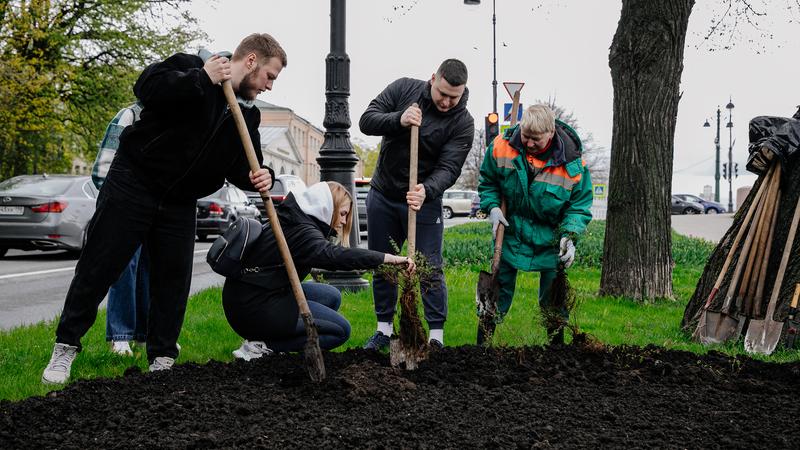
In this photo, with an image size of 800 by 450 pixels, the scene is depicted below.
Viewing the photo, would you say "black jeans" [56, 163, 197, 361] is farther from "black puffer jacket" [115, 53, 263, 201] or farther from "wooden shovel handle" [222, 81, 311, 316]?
"wooden shovel handle" [222, 81, 311, 316]

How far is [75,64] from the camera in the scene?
27625 millimetres

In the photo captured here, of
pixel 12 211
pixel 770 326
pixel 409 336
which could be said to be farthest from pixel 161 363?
pixel 12 211

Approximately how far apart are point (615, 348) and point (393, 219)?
169 centimetres

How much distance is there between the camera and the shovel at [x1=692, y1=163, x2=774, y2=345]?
579cm

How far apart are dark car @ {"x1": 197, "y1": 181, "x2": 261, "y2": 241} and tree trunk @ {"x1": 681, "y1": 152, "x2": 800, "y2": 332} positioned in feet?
40.9

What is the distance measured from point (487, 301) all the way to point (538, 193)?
0.80 metres

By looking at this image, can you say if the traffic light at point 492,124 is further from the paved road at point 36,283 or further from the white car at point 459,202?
the white car at point 459,202

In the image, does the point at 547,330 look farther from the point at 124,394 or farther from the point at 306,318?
the point at 124,394

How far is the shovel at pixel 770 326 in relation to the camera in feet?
17.7

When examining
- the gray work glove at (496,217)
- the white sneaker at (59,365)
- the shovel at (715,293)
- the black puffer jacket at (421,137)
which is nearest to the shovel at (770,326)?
the shovel at (715,293)

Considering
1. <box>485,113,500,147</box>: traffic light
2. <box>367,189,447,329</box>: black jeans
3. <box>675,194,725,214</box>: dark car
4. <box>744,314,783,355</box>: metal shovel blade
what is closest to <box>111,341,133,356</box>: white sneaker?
<box>367,189,447,329</box>: black jeans

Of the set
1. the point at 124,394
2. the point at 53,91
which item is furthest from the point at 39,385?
the point at 53,91

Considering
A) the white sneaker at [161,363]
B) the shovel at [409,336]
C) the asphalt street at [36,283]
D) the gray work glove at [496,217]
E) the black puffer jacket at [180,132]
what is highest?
the black puffer jacket at [180,132]

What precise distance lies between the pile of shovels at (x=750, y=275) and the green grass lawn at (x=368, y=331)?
166 mm
